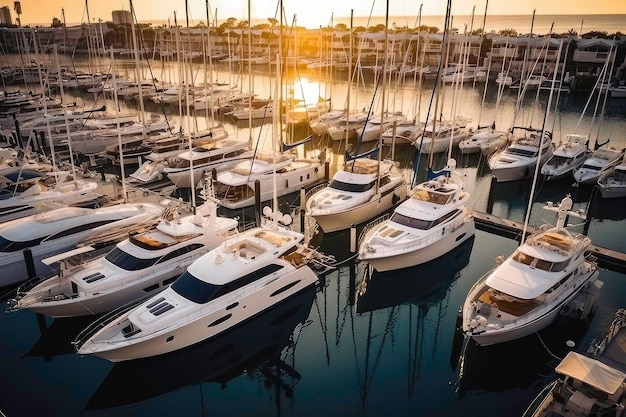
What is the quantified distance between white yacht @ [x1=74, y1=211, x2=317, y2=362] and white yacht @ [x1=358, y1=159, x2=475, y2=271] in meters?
3.50

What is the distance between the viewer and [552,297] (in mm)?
16875

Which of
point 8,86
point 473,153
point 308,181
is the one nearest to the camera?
point 308,181

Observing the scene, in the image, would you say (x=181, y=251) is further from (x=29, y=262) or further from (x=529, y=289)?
(x=529, y=289)

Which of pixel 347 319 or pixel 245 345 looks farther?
pixel 347 319

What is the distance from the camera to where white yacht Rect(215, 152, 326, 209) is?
28.4 m

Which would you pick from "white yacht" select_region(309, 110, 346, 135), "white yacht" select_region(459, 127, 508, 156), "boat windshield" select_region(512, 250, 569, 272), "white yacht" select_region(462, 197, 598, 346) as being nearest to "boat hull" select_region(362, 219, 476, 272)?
"white yacht" select_region(462, 197, 598, 346)

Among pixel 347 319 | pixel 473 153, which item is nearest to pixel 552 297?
pixel 347 319

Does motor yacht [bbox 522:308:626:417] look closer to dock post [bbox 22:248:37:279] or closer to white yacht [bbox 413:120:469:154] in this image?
dock post [bbox 22:248:37:279]

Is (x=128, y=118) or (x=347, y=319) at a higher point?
(x=128, y=118)

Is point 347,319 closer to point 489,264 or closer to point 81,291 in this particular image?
point 489,264

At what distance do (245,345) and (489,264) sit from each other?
42.8 ft

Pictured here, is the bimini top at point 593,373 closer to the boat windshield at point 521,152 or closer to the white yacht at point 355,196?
the white yacht at point 355,196

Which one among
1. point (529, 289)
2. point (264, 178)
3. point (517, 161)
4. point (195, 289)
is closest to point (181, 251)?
point (195, 289)

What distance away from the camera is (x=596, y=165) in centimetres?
3206
